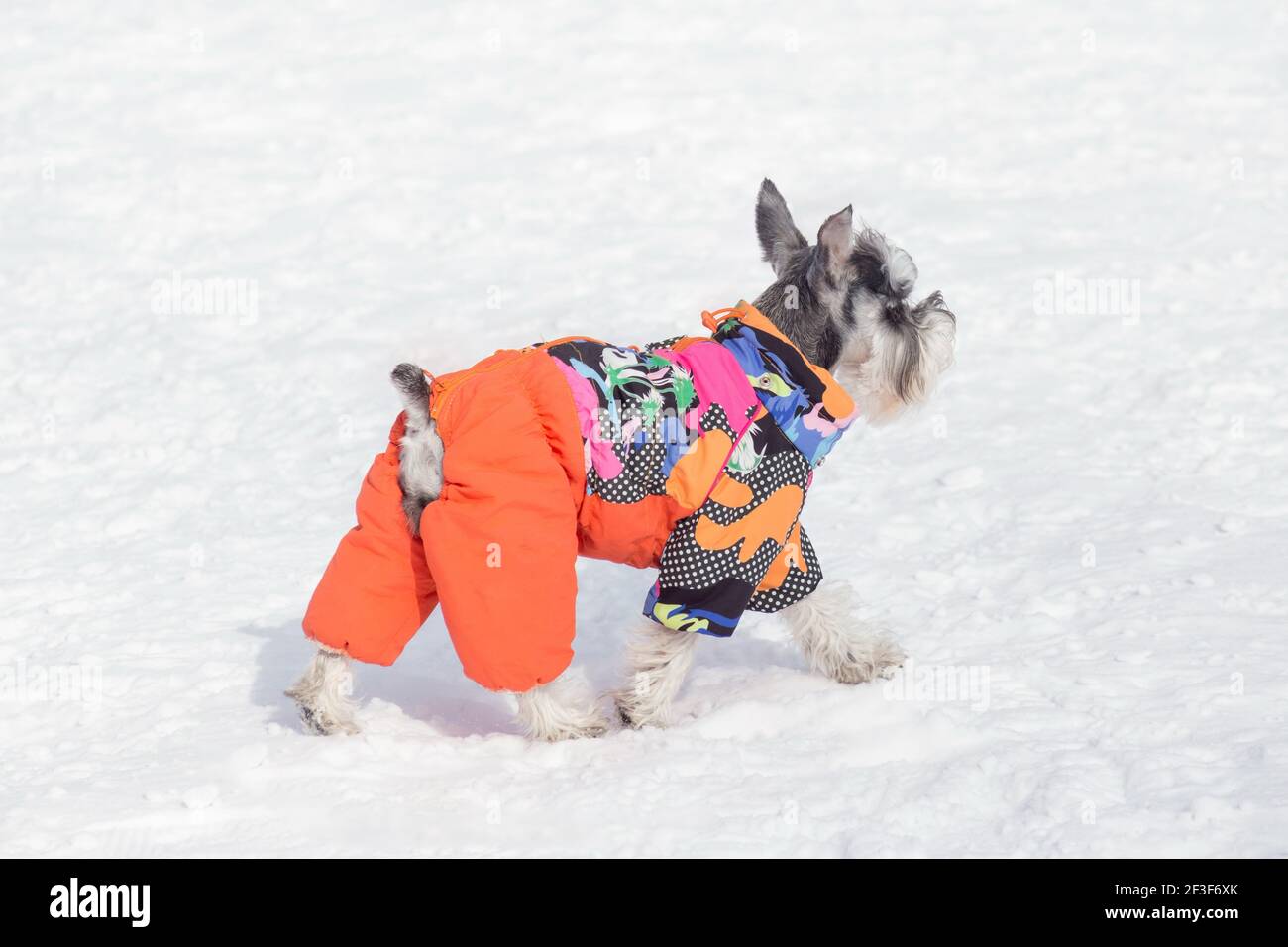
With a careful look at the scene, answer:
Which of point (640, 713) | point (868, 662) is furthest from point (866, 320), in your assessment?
point (640, 713)

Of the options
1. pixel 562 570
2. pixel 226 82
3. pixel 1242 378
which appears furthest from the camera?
pixel 226 82

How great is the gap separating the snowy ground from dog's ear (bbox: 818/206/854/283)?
4.94ft

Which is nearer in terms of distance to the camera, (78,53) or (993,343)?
(993,343)

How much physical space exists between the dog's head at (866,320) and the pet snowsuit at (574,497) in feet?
0.83

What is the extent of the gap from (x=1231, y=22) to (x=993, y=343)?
19.8ft

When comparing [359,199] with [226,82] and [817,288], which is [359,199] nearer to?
[226,82]

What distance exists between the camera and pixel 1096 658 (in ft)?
16.1

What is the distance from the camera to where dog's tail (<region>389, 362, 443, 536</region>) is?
4.36m

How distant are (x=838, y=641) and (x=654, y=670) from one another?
2.46ft

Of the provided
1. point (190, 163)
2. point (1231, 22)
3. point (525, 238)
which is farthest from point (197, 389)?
point (1231, 22)

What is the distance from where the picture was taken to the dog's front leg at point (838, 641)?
5.01 metres

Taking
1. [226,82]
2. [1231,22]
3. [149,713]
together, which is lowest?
[149,713]
